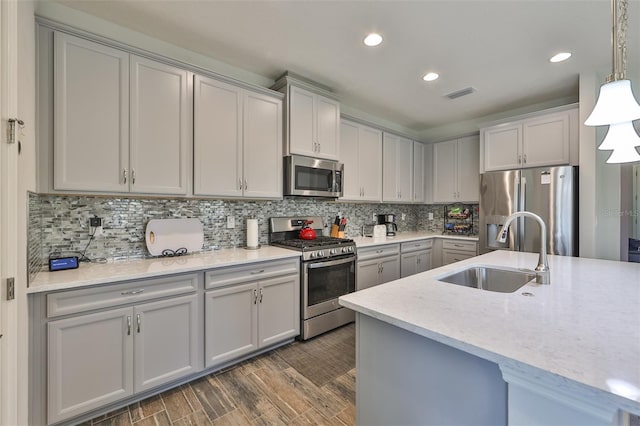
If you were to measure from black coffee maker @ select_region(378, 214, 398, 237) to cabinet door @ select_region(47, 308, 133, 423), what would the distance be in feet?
11.1

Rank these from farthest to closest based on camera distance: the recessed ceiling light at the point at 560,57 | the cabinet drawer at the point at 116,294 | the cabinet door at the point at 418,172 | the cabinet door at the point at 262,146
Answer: the cabinet door at the point at 418,172, the cabinet door at the point at 262,146, the recessed ceiling light at the point at 560,57, the cabinet drawer at the point at 116,294

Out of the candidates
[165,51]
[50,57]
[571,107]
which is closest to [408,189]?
[571,107]

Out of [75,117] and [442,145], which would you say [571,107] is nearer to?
[442,145]

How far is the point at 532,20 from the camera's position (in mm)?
2033

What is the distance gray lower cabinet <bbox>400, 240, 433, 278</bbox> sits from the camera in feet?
12.4

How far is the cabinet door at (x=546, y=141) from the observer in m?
3.14

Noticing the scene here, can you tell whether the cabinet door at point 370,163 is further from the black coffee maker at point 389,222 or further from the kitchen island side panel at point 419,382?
the kitchen island side panel at point 419,382

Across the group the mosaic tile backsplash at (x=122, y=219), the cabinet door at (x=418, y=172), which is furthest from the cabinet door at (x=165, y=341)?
the cabinet door at (x=418, y=172)

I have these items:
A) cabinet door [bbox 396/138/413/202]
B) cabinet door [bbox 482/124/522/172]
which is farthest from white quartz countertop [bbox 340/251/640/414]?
cabinet door [bbox 396/138/413/202]

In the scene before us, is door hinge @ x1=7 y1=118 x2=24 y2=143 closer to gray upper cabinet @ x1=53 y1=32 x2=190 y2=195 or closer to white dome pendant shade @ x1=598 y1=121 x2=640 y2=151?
gray upper cabinet @ x1=53 y1=32 x2=190 y2=195

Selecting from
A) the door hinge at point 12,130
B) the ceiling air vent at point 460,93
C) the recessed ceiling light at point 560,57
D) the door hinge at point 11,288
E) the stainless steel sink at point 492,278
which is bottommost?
the stainless steel sink at point 492,278

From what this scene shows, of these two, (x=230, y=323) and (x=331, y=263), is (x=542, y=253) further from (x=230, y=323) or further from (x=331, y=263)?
(x=230, y=323)

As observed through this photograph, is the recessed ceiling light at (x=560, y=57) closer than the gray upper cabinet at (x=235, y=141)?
No

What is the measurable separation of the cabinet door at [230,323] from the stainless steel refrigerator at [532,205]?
2.99 m
